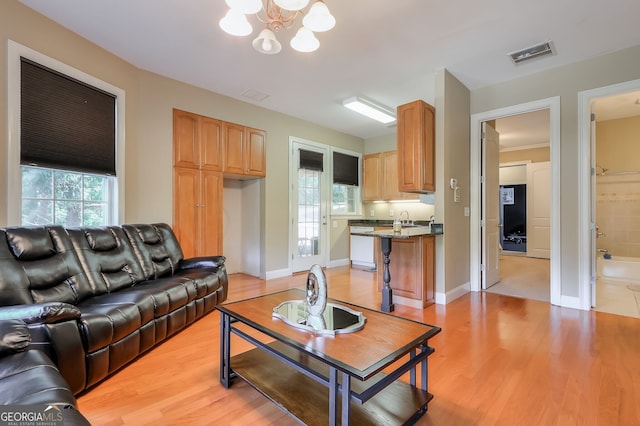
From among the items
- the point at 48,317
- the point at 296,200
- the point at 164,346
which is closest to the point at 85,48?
the point at 48,317

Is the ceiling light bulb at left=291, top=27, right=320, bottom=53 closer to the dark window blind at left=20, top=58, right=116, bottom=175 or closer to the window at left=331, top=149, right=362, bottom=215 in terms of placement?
the dark window blind at left=20, top=58, right=116, bottom=175

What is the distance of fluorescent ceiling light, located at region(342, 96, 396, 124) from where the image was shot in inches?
172

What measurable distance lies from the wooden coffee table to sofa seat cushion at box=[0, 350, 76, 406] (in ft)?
2.72

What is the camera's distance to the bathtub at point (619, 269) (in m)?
4.62

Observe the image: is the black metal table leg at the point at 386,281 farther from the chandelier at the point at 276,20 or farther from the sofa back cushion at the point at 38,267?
the sofa back cushion at the point at 38,267

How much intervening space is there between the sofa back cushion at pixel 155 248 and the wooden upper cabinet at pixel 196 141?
983 millimetres

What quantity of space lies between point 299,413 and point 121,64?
3.83m

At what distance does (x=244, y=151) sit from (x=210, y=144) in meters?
0.54

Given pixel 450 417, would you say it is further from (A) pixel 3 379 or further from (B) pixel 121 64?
(B) pixel 121 64

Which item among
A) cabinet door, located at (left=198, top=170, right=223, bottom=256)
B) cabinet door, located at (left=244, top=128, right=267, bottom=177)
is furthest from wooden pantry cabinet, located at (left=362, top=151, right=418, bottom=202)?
cabinet door, located at (left=198, top=170, right=223, bottom=256)

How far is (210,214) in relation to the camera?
4219mm

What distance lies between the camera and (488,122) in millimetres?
4426

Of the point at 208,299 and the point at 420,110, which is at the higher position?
the point at 420,110

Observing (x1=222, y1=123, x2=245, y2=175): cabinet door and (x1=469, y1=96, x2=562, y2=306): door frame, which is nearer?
(x1=469, y1=96, x2=562, y2=306): door frame
